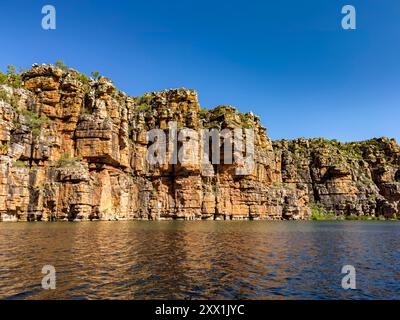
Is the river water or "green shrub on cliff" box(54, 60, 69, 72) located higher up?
"green shrub on cliff" box(54, 60, 69, 72)

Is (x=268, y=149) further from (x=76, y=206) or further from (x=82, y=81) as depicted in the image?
(x=76, y=206)

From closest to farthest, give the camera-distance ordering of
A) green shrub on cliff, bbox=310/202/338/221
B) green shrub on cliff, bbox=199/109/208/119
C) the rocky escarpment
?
1. the rocky escarpment
2. green shrub on cliff, bbox=199/109/208/119
3. green shrub on cliff, bbox=310/202/338/221

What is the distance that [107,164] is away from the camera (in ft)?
395

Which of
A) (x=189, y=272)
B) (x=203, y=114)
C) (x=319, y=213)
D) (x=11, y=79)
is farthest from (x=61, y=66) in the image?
(x=319, y=213)

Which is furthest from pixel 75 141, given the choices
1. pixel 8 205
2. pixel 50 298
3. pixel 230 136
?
pixel 50 298

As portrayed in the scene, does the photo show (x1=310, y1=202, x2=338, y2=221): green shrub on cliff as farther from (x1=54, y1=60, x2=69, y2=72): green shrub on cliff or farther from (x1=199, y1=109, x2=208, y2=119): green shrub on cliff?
(x1=54, y1=60, x2=69, y2=72): green shrub on cliff

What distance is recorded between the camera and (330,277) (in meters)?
24.8

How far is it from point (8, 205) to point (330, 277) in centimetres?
8544

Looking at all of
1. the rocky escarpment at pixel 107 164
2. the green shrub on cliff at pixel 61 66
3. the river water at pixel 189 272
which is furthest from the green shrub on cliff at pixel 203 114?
the river water at pixel 189 272

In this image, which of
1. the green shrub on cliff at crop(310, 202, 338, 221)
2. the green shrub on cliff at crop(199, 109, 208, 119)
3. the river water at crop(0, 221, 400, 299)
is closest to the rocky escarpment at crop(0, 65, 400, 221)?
the green shrub on cliff at crop(199, 109, 208, 119)

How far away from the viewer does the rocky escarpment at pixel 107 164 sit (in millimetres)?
97312

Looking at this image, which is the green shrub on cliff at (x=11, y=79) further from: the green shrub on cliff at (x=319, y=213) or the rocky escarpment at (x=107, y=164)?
the green shrub on cliff at (x=319, y=213)

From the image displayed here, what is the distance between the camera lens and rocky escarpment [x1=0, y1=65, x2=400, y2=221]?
97.3 metres
